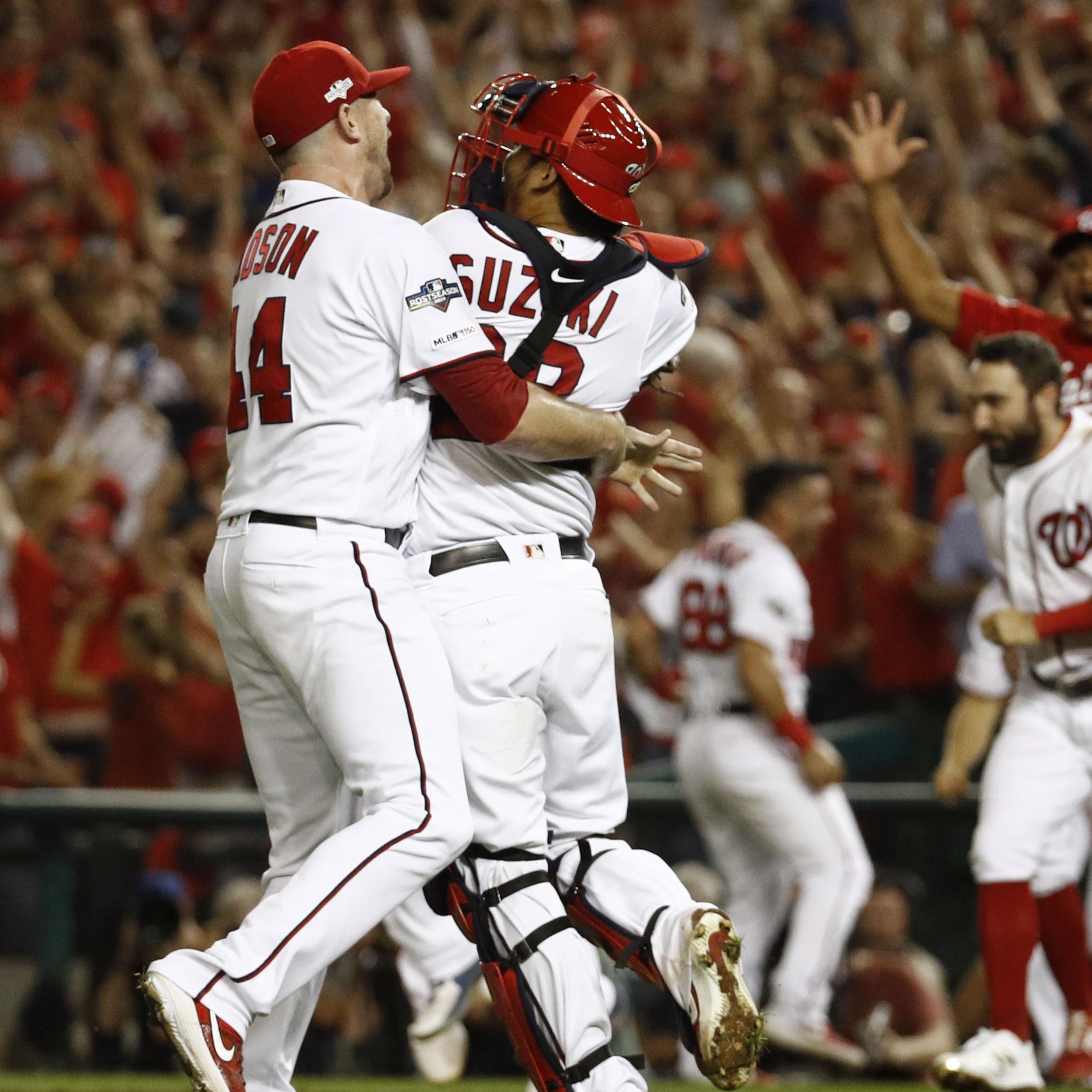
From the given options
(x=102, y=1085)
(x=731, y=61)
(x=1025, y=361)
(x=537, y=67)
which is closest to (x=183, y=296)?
(x=537, y=67)

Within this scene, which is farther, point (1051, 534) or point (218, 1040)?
point (1051, 534)

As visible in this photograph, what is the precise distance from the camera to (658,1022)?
324 inches

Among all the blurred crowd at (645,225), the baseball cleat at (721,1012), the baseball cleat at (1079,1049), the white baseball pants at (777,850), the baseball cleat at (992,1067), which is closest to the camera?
the baseball cleat at (721,1012)

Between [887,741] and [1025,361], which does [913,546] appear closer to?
[887,741]

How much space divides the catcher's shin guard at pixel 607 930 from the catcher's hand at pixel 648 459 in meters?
0.80

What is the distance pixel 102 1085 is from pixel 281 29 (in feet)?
29.7

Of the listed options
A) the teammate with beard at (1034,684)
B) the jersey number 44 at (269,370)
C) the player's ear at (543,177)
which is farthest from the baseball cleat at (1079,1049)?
the jersey number 44 at (269,370)

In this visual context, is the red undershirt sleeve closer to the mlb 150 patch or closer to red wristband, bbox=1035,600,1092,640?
the mlb 150 patch

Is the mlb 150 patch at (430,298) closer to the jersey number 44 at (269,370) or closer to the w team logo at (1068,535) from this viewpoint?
the jersey number 44 at (269,370)

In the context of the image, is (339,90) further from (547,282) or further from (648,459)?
(648,459)

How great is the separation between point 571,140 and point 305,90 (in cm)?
59

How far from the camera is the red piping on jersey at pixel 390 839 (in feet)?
11.9

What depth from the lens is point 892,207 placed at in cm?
572

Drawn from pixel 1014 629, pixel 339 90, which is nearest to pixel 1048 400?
pixel 1014 629
